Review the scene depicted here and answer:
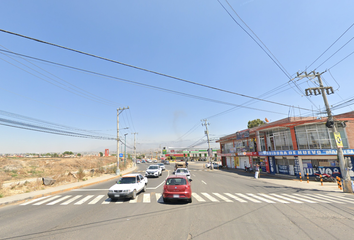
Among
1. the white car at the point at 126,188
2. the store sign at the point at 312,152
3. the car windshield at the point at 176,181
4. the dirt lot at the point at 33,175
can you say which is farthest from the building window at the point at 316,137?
the dirt lot at the point at 33,175

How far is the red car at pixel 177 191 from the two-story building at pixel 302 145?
1755cm

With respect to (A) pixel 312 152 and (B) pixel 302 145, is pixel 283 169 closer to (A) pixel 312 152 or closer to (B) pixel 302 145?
(B) pixel 302 145

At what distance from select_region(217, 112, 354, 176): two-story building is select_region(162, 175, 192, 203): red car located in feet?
57.6

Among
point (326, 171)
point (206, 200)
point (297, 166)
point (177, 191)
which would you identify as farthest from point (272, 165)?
point (177, 191)

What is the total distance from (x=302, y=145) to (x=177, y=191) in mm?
23626

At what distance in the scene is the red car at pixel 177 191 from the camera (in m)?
10.1

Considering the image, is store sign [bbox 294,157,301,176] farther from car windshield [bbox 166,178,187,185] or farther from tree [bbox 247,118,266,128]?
tree [bbox 247,118,266,128]

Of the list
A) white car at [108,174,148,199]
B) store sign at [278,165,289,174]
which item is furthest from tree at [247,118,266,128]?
white car at [108,174,148,199]

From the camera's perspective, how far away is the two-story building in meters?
22.2

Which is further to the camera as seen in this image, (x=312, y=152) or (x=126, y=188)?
(x=312, y=152)

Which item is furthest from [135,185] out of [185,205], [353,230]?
[353,230]

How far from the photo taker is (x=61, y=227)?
6738mm

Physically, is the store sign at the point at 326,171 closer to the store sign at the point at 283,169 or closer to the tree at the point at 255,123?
the store sign at the point at 283,169

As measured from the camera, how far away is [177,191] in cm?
1027
